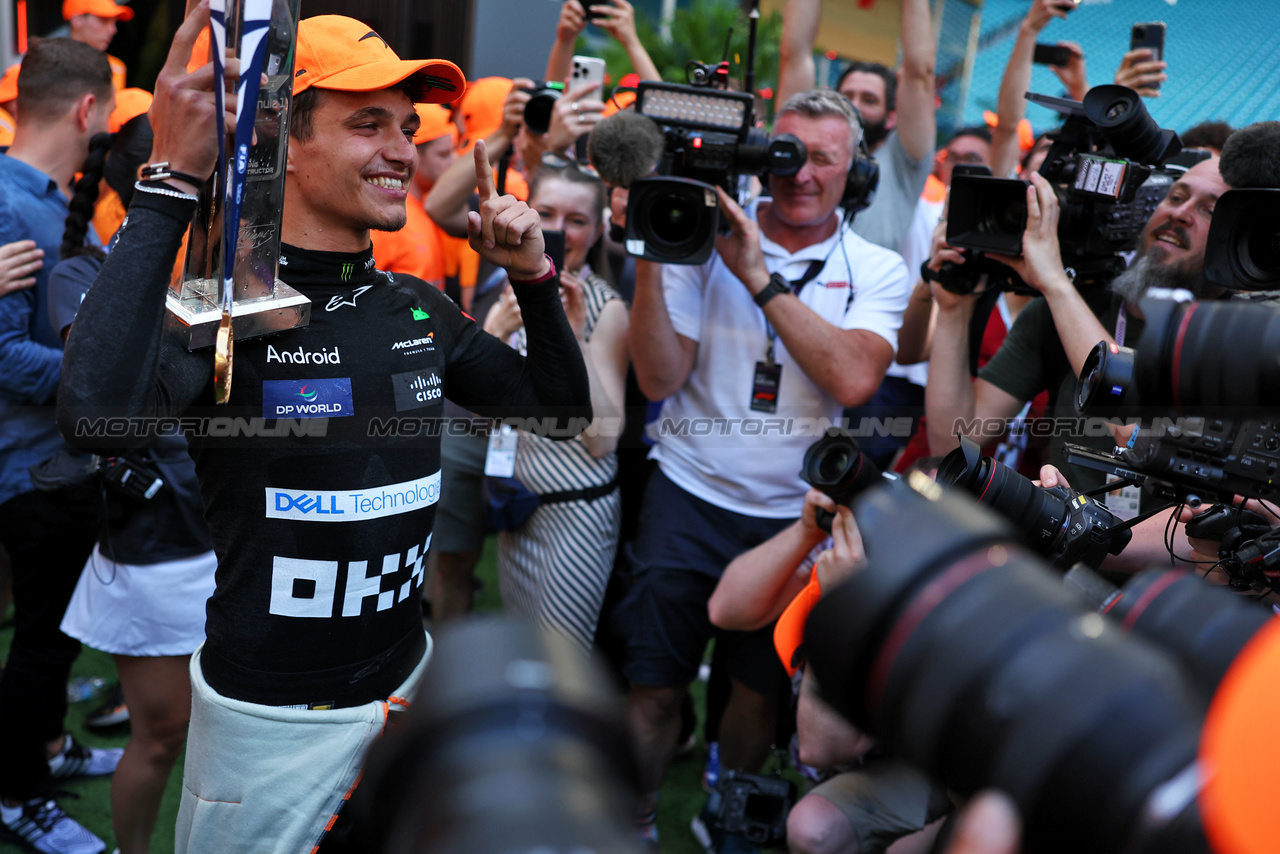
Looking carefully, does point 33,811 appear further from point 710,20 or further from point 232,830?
point 710,20

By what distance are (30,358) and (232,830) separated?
169 cm

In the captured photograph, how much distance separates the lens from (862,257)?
3186 millimetres

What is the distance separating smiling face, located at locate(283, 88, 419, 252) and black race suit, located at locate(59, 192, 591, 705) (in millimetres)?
56

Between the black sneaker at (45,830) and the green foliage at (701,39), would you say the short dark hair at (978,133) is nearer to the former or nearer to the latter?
the black sneaker at (45,830)

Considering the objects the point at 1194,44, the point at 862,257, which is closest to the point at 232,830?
the point at 862,257

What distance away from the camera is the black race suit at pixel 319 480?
1.64 m

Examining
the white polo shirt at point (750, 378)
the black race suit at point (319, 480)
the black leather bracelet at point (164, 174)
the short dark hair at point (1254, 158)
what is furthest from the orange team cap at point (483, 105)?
the black leather bracelet at point (164, 174)

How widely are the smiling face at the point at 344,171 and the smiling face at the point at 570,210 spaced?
1.46 meters

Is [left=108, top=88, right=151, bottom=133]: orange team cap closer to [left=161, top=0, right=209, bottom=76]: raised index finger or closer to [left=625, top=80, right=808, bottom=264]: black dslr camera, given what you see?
[left=625, top=80, right=808, bottom=264]: black dslr camera

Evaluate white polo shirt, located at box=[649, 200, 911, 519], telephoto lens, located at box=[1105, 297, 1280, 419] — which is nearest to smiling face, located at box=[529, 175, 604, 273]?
white polo shirt, located at box=[649, 200, 911, 519]

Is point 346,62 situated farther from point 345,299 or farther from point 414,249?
point 414,249

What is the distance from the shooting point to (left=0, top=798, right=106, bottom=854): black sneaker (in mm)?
2738

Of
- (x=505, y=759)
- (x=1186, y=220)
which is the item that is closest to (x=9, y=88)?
(x=1186, y=220)

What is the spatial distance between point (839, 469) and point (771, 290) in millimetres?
848
